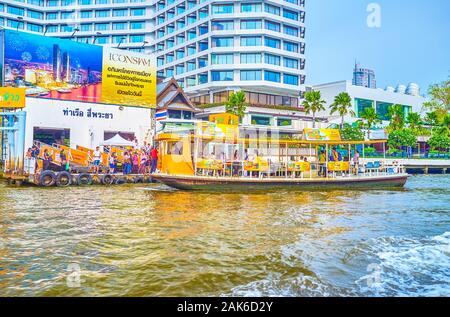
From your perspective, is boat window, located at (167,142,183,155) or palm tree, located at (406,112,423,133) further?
palm tree, located at (406,112,423,133)

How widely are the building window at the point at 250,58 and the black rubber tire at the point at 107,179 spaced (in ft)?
128

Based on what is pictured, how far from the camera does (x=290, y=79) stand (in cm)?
6206

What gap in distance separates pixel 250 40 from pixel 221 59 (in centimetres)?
541

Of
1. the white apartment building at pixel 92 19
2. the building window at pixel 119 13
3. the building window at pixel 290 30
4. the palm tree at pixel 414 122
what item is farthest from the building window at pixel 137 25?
the palm tree at pixel 414 122

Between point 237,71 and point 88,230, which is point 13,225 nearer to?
point 88,230

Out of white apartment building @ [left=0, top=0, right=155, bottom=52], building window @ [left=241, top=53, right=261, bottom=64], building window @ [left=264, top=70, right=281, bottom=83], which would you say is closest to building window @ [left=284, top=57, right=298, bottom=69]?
building window @ [left=264, top=70, right=281, bottom=83]

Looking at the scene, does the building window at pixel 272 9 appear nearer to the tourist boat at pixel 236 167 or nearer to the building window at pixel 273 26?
the building window at pixel 273 26

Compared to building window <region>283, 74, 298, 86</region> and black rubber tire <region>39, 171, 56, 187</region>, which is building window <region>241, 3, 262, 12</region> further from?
black rubber tire <region>39, 171, 56, 187</region>

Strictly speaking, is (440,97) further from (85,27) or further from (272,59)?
(85,27)

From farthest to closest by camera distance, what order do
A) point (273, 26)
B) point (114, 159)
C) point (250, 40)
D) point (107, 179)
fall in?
point (273, 26) → point (250, 40) → point (114, 159) → point (107, 179)

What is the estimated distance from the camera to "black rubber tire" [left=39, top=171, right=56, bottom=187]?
2243 centimetres

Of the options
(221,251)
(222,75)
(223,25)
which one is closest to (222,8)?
(223,25)

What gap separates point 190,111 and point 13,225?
36.6 metres

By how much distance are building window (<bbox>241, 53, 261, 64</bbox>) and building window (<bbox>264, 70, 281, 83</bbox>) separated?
227 cm
